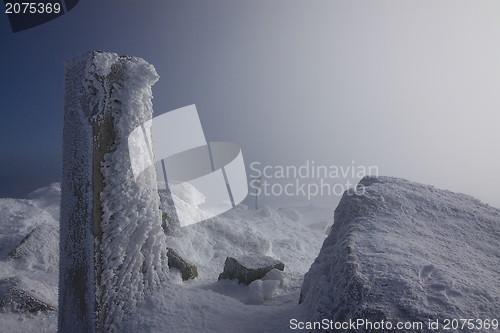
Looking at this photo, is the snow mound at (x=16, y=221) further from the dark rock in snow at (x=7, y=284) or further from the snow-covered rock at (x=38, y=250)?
the dark rock in snow at (x=7, y=284)

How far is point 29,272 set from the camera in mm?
3402

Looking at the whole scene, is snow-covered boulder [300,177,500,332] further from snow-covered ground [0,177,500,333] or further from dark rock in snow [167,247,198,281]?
dark rock in snow [167,247,198,281]

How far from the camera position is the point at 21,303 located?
8.50 feet

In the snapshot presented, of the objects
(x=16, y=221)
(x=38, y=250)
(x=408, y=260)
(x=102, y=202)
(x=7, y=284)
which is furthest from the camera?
(x=16, y=221)

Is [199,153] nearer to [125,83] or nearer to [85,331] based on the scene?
[125,83]

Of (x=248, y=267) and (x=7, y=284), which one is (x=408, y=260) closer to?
(x=248, y=267)

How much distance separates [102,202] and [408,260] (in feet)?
6.07

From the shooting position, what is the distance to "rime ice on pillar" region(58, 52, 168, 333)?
188 centimetres

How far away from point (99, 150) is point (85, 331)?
1.18 metres

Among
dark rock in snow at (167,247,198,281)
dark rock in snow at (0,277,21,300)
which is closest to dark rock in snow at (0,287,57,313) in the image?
dark rock in snow at (0,277,21,300)

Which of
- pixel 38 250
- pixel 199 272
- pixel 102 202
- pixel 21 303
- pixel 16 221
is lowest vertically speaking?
pixel 21 303

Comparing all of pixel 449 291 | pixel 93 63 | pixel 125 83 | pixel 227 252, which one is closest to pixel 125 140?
pixel 125 83

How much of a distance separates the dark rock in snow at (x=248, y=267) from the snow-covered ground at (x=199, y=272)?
82 millimetres

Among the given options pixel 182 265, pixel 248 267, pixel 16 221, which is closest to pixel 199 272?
pixel 182 265
